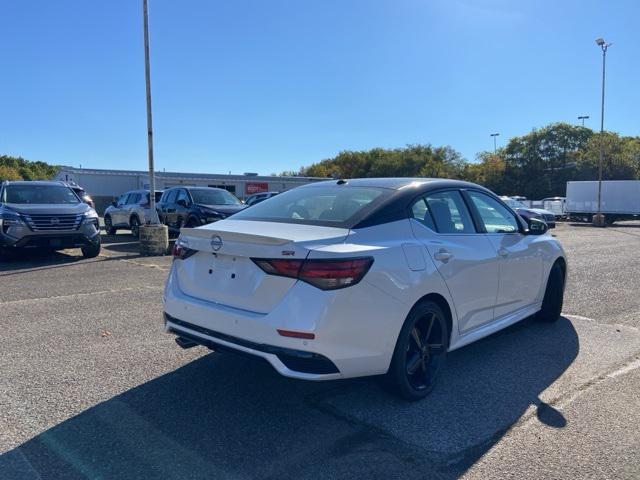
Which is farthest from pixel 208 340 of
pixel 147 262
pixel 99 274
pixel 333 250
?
pixel 147 262

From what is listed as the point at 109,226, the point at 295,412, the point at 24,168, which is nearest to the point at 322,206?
the point at 295,412

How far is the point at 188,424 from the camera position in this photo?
3.38 meters

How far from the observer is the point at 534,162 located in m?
58.0

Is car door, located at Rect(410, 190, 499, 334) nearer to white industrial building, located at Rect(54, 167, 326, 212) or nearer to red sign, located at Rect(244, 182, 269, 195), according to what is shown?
white industrial building, located at Rect(54, 167, 326, 212)

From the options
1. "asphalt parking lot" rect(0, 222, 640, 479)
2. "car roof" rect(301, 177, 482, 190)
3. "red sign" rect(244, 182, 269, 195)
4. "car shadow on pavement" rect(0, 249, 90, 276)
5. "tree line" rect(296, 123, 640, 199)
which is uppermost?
"tree line" rect(296, 123, 640, 199)

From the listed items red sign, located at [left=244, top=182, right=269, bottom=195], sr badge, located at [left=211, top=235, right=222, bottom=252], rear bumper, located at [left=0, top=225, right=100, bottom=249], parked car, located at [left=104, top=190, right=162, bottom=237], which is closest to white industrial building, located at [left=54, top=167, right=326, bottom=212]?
red sign, located at [left=244, top=182, right=269, bottom=195]

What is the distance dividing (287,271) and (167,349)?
7.15ft

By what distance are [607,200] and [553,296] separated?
1249 inches

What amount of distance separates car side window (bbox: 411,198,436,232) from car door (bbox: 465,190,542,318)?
833 millimetres

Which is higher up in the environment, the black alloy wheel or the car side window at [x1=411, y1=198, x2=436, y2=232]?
the car side window at [x1=411, y1=198, x2=436, y2=232]

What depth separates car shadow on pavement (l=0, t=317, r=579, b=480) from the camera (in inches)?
113

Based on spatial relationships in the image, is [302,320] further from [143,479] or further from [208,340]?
[143,479]

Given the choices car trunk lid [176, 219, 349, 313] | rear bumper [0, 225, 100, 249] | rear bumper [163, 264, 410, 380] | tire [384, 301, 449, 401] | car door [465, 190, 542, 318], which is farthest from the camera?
rear bumper [0, 225, 100, 249]

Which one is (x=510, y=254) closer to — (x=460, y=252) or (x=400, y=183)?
(x=460, y=252)
